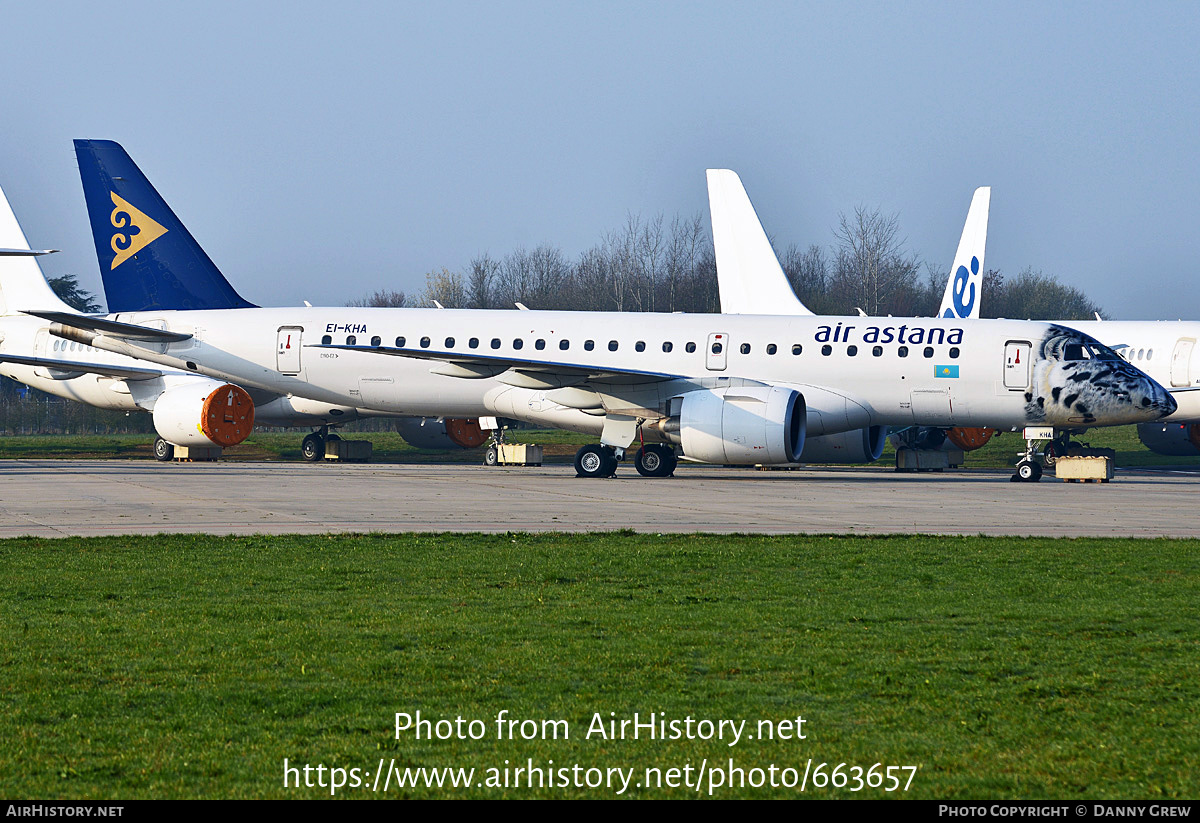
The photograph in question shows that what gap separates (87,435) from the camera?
187ft

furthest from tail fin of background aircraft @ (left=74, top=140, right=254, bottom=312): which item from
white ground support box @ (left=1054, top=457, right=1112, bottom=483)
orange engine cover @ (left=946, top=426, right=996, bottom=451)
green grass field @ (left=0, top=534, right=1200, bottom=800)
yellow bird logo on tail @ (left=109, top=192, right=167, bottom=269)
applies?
green grass field @ (left=0, top=534, right=1200, bottom=800)

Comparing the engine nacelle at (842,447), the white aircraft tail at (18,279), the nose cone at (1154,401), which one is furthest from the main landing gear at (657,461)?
the white aircraft tail at (18,279)

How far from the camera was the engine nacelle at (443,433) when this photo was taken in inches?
1503

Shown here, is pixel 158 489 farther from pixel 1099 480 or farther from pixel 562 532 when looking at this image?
pixel 1099 480

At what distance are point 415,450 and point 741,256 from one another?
13.2 metres

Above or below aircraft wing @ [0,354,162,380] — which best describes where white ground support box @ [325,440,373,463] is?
below

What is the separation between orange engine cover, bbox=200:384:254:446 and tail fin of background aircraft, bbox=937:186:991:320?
72.8ft

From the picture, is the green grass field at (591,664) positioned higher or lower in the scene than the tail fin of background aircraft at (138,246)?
lower

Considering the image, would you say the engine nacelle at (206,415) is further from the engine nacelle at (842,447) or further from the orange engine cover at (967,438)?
the orange engine cover at (967,438)

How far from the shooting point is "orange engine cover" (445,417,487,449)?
1499 inches

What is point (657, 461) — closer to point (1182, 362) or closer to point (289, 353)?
point (289, 353)

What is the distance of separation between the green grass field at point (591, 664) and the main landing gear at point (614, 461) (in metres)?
14.3

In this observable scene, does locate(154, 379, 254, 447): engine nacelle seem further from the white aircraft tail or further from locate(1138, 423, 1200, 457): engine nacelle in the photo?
locate(1138, 423, 1200, 457): engine nacelle
